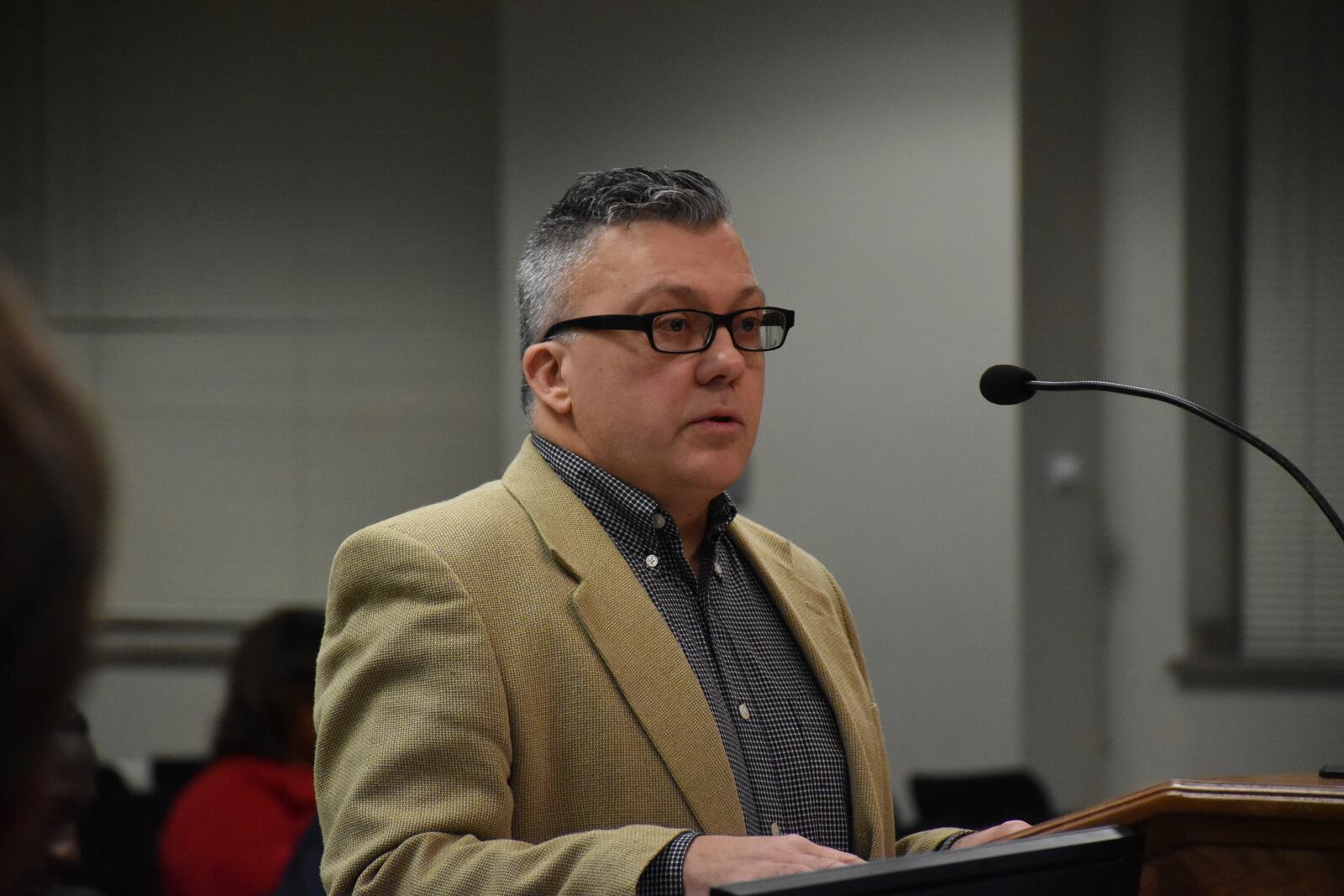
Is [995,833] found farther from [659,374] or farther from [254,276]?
[254,276]

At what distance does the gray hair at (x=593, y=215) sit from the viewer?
5.40ft

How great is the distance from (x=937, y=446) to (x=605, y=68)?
4.86ft

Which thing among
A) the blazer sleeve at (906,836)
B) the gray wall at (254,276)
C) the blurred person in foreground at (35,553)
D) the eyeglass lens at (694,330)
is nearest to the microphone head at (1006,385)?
the eyeglass lens at (694,330)

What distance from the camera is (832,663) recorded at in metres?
1.72

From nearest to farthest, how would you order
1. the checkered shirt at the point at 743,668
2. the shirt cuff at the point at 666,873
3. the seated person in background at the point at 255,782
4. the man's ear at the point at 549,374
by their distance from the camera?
the shirt cuff at the point at 666,873
the checkered shirt at the point at 743,668
the man's ear at the point at 549,374
the seated person in background at the point at 255,782

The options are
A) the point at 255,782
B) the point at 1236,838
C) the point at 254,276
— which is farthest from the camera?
the point at 254,276

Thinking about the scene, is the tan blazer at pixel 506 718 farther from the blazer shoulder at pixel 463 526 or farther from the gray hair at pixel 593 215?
the gray hair at pixel 593 215

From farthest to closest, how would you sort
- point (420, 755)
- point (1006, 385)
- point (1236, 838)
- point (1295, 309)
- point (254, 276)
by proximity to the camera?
point (254, 276)
point (1295, 309)
point (1006, 385)
point (420, 755)
point (1236, 838)

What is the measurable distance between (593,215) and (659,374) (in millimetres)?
203

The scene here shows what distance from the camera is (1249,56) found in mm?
4406

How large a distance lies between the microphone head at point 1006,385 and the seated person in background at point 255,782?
2.01 metres

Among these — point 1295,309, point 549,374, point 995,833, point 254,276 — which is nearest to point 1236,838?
point 995,833

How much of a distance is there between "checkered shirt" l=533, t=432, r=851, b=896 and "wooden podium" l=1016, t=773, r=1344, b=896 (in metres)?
0.42

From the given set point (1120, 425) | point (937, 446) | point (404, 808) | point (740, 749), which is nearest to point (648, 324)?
point (740, 749)
